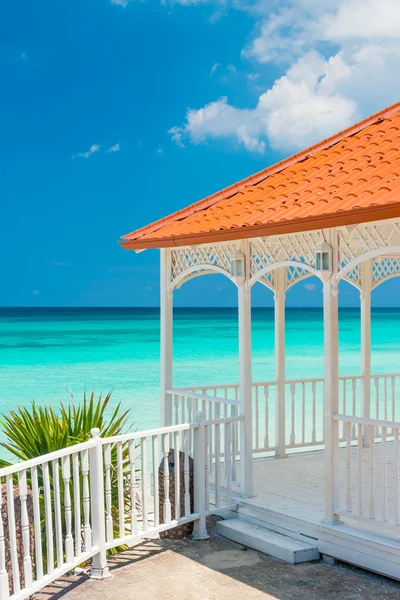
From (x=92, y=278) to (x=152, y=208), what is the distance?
989cm

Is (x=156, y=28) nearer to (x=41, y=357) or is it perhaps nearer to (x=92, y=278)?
→ (x=92, y=278)

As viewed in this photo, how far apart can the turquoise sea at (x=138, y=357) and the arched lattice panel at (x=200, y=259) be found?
482 inches

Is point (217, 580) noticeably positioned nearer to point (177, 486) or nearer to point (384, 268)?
point (177, 486)

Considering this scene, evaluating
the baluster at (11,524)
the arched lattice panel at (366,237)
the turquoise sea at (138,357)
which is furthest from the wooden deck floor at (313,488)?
the turquoise sea at (138,357)

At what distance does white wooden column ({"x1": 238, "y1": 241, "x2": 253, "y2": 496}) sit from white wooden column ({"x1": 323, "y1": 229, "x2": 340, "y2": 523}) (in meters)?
1.20

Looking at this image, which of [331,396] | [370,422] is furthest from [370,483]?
[331,396]

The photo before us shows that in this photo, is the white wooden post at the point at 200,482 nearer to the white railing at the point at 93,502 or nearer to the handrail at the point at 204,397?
the white railing at the point at 93,502

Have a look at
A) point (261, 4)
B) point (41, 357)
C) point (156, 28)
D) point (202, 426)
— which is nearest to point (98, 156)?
point (156, 28)

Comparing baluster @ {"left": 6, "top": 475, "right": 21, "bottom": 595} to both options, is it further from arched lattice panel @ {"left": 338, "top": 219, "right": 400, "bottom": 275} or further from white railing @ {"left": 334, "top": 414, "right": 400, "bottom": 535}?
arched lattice panel @ {"left": 338, "top": 219, "right": 400, "bottom": 275}

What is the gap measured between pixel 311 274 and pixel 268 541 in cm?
271

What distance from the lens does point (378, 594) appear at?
578 centimetres

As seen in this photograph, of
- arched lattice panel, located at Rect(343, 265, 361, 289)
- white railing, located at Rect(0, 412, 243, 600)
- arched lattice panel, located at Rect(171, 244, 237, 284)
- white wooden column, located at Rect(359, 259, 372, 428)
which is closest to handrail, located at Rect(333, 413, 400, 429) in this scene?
white railing, located at Rect(0, 412, 243, 600)

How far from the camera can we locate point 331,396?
6.54 metres

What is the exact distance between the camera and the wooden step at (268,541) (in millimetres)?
6484
